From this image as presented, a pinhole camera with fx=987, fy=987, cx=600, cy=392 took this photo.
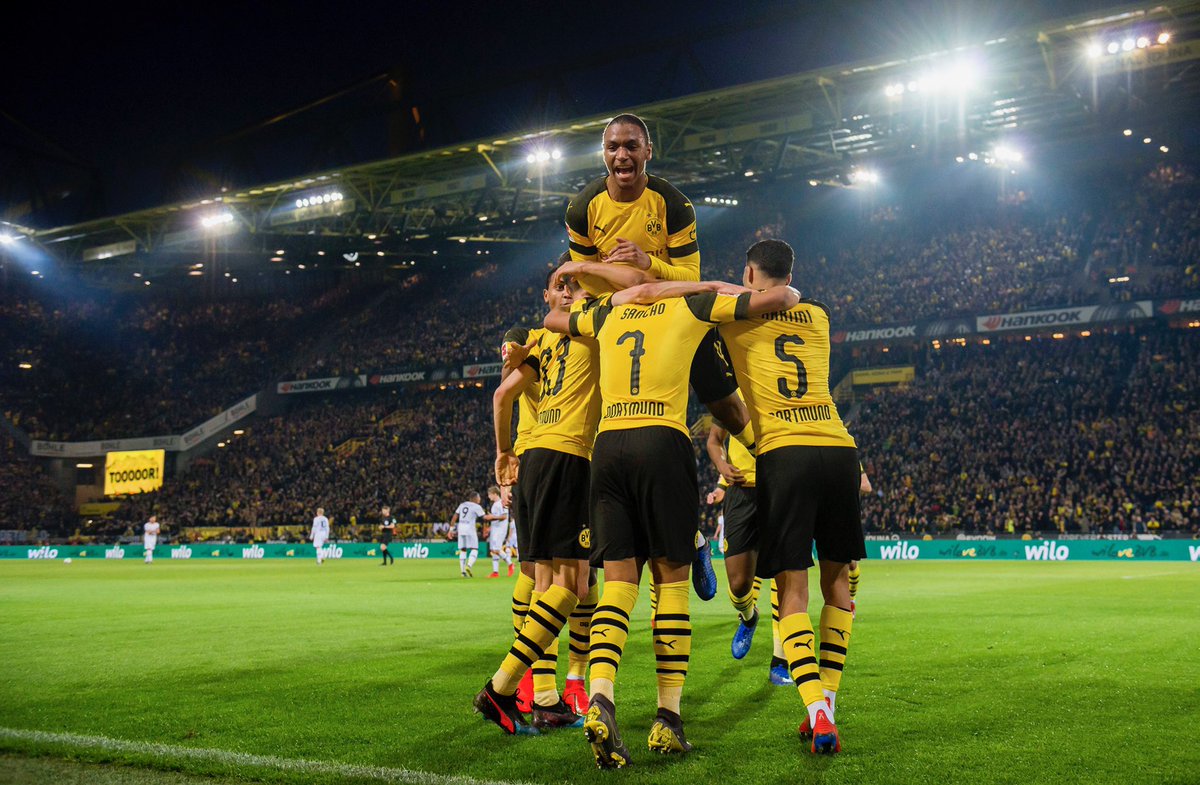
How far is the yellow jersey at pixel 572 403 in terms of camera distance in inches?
233

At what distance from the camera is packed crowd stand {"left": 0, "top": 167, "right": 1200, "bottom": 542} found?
3262 cm

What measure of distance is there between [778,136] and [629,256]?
30.3 metres

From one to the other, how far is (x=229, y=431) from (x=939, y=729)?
5548 cm

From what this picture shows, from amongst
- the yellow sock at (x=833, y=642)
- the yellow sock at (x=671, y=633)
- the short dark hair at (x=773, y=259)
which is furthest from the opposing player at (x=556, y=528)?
the yellow sock at (x=833, y=642)

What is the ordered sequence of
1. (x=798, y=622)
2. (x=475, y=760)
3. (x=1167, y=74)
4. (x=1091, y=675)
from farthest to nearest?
(x=1167, y=74)
(x=1091, y=675)
(x=798, y=622)
(x=475, y=760)

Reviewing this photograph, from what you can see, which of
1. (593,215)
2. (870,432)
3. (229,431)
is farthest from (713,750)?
(229,431)

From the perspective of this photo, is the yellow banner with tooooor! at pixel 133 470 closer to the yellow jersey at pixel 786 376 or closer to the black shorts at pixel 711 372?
the black shorts at pixel 711 372

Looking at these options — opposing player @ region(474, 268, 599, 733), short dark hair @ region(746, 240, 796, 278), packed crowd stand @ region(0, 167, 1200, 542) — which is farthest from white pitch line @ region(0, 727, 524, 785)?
packed crowd stand @ region(0, 167, 1200, 542)

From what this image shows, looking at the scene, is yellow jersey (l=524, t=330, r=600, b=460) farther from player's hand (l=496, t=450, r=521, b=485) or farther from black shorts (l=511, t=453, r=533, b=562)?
player's hand (l=496, t=450, r=521, b=485)

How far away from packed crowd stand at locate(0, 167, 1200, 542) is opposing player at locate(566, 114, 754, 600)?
27591 mm

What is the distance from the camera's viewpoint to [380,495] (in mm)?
45375

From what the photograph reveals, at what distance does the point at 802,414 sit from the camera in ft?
17.9

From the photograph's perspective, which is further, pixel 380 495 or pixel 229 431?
pixel 229 431

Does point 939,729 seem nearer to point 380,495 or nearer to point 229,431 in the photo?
point 380,495
